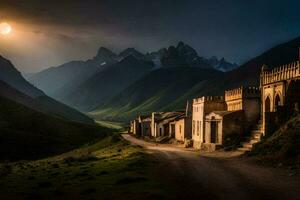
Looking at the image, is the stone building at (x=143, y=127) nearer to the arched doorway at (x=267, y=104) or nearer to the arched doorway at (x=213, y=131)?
the arched doorway at (x=213, y=131)

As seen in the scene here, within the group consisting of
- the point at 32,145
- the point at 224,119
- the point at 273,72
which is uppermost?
the point at 273,72

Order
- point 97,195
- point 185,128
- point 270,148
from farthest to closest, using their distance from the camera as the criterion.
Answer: point 185,128 → point 270,148 → point 97,195

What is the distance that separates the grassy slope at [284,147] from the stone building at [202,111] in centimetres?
2225

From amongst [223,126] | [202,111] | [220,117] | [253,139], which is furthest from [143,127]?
[253,139]

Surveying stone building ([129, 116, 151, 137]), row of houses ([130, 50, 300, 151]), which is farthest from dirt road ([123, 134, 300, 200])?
stone building ([129, 116, 151, 137])

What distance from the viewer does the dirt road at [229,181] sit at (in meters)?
23.3

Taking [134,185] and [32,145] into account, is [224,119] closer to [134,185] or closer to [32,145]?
[134,185]

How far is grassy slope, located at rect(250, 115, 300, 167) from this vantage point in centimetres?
3634

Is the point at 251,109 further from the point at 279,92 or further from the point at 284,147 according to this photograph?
the point at 284,147

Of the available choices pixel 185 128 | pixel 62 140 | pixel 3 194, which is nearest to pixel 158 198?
pixel 3 194

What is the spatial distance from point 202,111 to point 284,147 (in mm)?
33463

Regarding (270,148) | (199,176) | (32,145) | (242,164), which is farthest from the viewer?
(32,145)

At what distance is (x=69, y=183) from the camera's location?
102 ft

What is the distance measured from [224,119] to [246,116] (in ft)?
13.0
